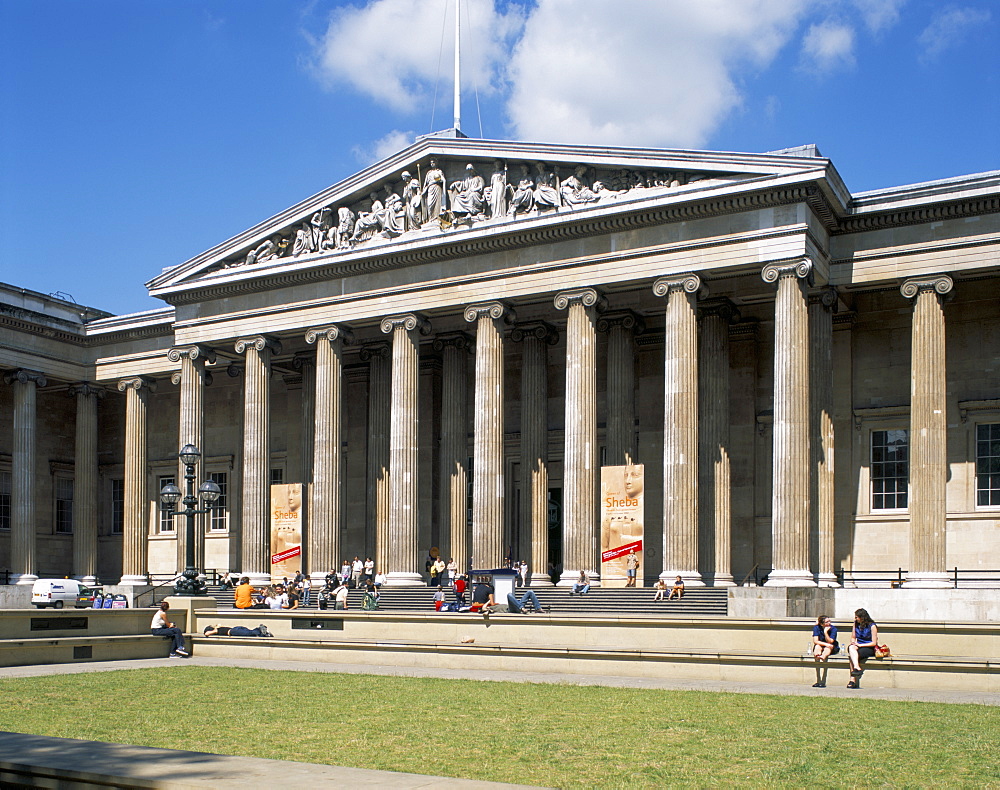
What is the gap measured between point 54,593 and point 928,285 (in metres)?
33.1

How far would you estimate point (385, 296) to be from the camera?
1666 inches

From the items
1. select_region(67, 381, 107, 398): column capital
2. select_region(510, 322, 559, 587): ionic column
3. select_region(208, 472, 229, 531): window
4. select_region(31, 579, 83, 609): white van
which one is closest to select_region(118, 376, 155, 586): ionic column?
select_region(67, 381, 107, 398): column capital

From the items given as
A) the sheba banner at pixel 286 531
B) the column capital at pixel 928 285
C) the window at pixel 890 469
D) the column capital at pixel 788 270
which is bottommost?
the sheba banner at pixel 286 531

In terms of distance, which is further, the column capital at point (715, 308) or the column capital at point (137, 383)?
the column capital at point (137, 383)

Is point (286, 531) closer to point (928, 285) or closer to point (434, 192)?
point (434, 192)

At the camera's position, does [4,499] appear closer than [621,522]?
No

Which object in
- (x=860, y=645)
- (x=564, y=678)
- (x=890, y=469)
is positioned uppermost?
(x=890, y=469)

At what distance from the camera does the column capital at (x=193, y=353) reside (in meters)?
46.5

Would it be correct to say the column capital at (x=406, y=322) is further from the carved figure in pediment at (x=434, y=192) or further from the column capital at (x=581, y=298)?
the column capital at (x=581, y=298)

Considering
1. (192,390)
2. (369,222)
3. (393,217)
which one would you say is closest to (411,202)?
(393,217)

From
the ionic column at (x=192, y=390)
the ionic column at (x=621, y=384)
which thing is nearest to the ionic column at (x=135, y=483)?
the ionic column at (x=192, y=390)

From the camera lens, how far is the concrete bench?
25641mm

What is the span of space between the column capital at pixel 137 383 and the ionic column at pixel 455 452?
15702 mm

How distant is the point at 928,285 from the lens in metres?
35.1
